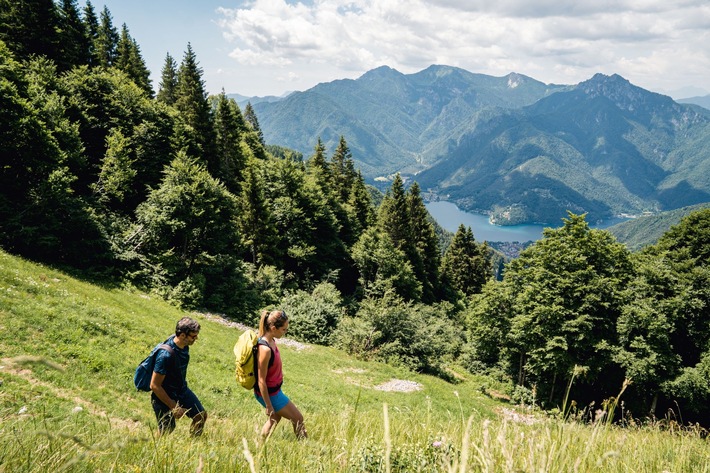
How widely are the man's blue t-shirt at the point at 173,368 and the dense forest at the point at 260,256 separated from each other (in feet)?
60.6

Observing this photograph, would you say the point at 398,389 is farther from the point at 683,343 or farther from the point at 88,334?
the point at 683,343

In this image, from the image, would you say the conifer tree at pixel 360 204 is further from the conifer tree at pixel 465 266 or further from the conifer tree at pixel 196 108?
the conifer tree at pixel 196 108

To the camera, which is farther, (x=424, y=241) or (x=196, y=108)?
(x=424, y=241)

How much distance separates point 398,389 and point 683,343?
705 inches

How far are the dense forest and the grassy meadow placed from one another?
313 centimetres

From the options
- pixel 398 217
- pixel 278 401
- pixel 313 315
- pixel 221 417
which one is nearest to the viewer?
pixel 278 401

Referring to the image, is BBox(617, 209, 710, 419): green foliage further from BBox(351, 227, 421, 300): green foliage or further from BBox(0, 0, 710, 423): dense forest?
BBox(351, 227, 421, 300): green foliage

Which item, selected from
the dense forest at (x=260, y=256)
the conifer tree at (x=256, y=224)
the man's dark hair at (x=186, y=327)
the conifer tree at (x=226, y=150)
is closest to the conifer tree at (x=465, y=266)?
the dense forest at (x=260, y=256)

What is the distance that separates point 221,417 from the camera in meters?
5.64

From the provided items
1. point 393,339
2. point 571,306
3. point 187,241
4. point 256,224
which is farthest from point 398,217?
point 187,241

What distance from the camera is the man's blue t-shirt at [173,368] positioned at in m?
5.18

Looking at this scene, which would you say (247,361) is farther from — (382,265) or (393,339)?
(382,265)

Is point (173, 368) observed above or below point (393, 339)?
above

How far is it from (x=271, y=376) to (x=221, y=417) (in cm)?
129
